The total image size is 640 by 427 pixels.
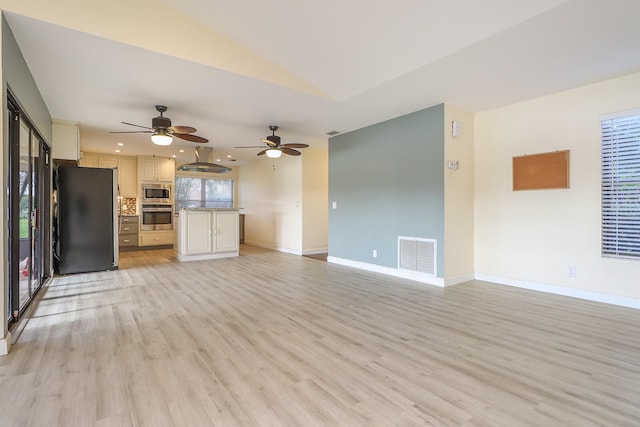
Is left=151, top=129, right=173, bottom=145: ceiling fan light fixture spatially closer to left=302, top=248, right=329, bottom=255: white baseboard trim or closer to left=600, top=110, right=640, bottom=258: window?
left=302, top=248, right=329, bottom=255: white baseboard trim

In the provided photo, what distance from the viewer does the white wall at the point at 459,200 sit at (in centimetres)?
426

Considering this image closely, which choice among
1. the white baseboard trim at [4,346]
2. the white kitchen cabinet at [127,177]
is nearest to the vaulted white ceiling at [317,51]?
the white baseboard trim at [4,346]

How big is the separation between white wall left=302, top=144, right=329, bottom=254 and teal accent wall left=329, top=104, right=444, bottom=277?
1149 millimetres

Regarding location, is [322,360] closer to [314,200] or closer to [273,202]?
[314,200]

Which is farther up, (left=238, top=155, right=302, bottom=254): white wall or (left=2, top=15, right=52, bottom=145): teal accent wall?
(left=2, top=15, right=52, bottom=145): teal accent wall

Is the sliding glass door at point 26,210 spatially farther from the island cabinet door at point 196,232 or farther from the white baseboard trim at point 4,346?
the island cabinet door at point 196,232

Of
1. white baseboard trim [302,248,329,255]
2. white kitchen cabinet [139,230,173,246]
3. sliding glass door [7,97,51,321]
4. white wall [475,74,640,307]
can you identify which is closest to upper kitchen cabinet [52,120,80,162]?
sliding glass door [7,97,51,321]

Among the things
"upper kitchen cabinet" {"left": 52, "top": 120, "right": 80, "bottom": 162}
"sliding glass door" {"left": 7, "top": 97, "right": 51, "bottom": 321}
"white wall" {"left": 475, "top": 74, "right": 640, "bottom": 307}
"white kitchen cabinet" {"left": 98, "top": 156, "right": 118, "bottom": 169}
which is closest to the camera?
"sliding glass door" {"left": 7, "top": 97, "right": 51, "bottom": 321}

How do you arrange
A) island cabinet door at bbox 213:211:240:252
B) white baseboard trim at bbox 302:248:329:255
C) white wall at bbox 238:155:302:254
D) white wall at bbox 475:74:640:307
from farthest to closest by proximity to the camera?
white wall at bbox 238:155:302:254 → white baseboard trim at bbox 302:248:329:255 → island cabinet door at bbox 213:211:240:252 → white wall at bbox 475:74:640:307

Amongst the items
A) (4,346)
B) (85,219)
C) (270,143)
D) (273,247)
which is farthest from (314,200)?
(4,346)

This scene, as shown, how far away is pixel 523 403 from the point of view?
5.47ft

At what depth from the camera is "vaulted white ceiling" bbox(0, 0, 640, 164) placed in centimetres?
247

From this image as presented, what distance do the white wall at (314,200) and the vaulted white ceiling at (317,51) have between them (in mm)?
3019

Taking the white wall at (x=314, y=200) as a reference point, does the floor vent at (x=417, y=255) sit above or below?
below
